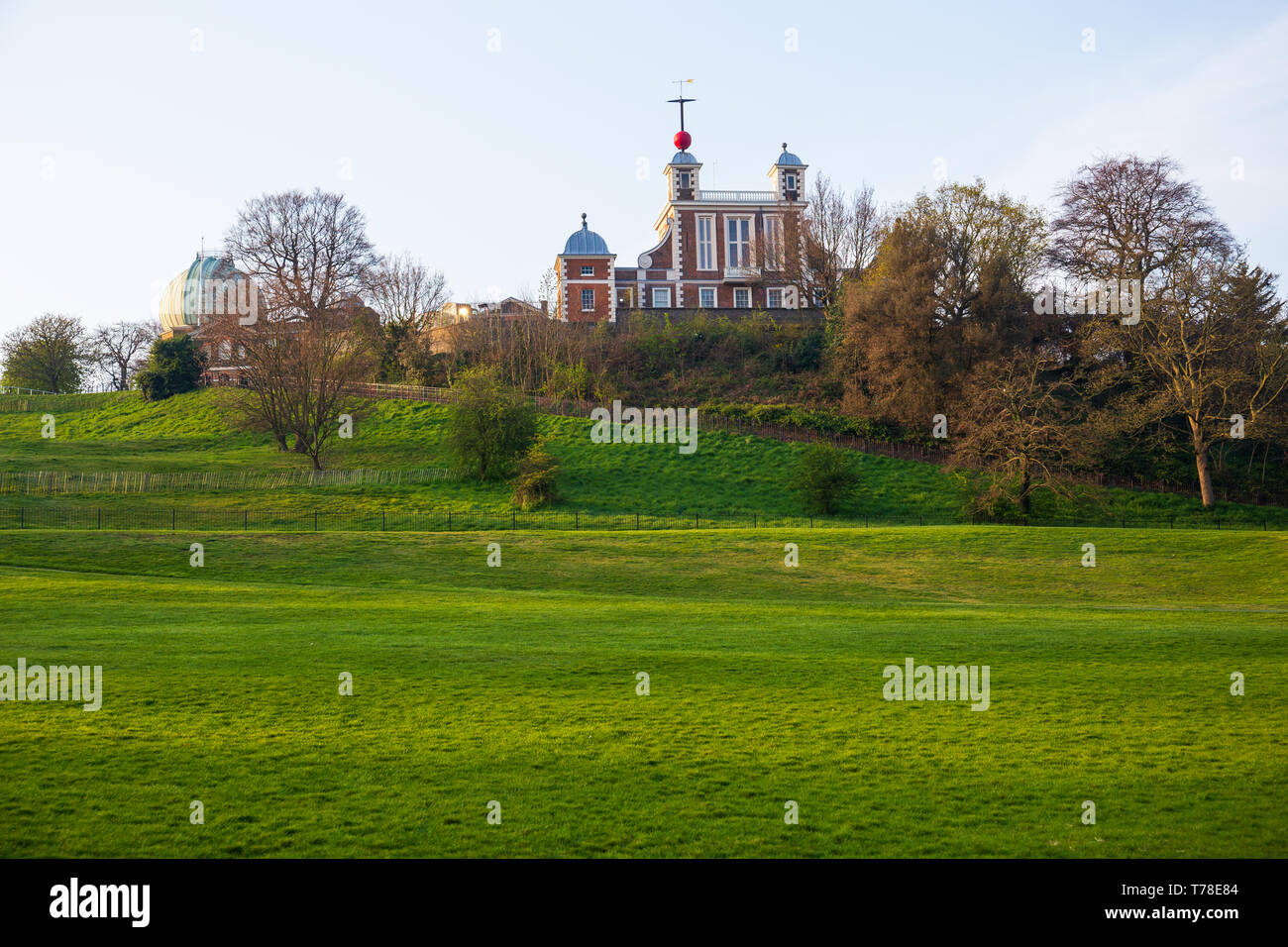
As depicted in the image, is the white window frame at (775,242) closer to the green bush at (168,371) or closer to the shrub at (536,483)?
the shrub at (536,483)

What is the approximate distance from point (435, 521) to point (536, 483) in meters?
6.15

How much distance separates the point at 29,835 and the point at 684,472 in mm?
46383

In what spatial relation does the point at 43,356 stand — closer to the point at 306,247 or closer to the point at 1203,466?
the point at 306,247

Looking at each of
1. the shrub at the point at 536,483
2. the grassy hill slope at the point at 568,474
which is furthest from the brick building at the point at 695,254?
the shrub at the point at 536,483

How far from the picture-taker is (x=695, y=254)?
283 ft

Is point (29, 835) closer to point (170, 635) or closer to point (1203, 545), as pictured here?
point (170, 635)

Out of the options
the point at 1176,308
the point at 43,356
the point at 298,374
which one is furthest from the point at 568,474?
the point at 43,356

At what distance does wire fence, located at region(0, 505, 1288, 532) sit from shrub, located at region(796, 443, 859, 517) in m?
1.35

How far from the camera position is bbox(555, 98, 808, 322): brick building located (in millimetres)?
82875

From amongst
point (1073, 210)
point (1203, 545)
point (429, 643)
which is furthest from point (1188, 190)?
point (429, 643)

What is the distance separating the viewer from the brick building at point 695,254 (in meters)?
82.9

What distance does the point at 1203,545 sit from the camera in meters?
34.6

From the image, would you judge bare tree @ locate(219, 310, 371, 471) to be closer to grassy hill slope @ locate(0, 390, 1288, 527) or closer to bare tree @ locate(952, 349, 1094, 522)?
grassy hill slope @ locate(0, 390, 1288, 527)

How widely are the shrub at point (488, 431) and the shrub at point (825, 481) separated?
51.8 feet
